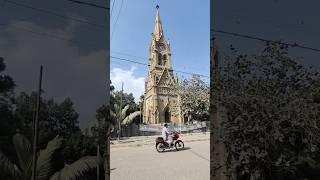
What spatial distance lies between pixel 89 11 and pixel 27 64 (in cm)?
81

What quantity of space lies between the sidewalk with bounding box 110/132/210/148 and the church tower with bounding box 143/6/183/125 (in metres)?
0.18

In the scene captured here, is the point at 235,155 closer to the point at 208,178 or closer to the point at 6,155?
the point at 208,178

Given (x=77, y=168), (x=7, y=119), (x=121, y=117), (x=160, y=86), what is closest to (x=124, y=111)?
(x=121, y=117)

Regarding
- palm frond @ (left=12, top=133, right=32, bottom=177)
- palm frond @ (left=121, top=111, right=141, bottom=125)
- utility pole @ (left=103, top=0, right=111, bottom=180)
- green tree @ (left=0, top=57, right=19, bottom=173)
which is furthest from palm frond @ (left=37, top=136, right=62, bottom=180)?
palm frond @ (left=121, top=111, right=141, bottom=125)

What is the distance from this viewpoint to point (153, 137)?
4945mm

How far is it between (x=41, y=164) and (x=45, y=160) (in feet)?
0.19

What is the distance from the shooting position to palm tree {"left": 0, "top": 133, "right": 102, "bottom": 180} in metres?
4.73

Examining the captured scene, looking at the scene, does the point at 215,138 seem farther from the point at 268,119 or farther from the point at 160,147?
the point at 268,119

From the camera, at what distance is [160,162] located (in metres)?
4.77

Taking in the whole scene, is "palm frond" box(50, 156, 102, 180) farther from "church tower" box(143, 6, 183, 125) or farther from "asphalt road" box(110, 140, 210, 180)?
"church tower" box(143, 6, 183, 125)

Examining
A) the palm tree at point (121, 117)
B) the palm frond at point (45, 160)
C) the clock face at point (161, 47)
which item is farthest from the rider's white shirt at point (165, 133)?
the palm frond at point (45, 160)

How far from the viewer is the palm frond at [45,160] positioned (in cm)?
476

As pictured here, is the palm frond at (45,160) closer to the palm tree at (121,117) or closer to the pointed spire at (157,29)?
the palm tree at (121,117)

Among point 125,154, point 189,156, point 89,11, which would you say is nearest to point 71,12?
point 89,11
